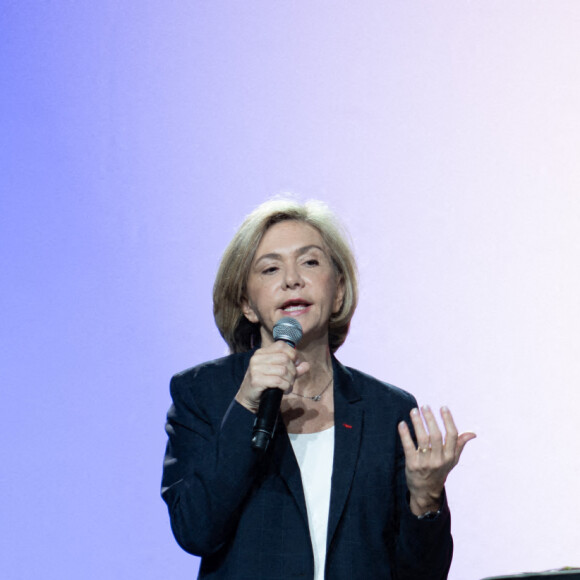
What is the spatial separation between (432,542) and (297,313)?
2.10ft

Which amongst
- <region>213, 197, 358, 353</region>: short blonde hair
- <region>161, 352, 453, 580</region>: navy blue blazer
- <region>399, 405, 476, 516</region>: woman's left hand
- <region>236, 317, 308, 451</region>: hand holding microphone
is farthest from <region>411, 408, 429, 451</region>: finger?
<region>213, 197, 358, 353</region>: short blonde hair

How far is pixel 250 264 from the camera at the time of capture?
7.42ft

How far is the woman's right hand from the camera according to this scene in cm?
175

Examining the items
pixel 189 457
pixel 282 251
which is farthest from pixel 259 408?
pixel 282 251

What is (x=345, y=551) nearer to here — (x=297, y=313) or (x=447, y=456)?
(x=447, y=456)

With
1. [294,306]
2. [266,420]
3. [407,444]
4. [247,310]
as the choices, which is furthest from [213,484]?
[247,310]

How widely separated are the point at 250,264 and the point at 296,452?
0.54 metres

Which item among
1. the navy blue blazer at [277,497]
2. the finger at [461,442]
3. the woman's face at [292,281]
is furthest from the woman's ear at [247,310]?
the finger at [461,442]

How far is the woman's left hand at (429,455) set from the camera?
1845 mm

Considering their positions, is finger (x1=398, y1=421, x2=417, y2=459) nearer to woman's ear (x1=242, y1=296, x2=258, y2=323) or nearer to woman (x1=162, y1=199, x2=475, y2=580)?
woman (x1=162, y1=199, x2=475, y2=580)

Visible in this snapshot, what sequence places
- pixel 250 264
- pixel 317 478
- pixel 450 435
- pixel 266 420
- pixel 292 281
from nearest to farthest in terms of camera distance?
pixel 266 420 < pixel 450 435 < pixel 317 478 < pixel 292 281 < pixel 250 264

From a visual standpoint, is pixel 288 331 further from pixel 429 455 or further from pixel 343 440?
pixel 429 455

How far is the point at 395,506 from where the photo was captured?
2.04 metres

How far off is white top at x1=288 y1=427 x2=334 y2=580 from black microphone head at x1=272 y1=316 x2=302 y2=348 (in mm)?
271
